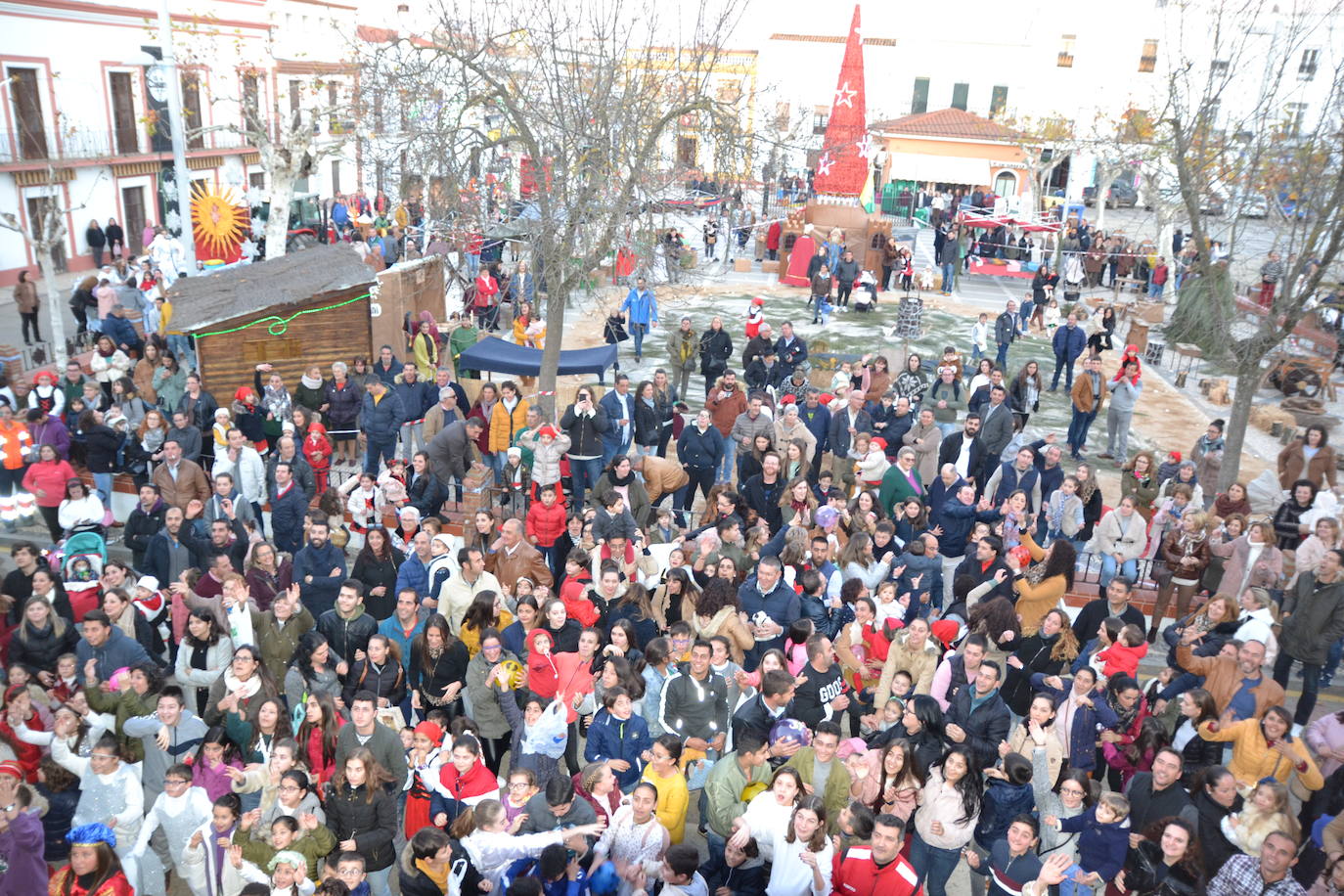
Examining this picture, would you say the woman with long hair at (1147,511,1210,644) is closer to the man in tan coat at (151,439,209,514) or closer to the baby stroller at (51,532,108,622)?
the man in tan coat at (151,439,209,514)

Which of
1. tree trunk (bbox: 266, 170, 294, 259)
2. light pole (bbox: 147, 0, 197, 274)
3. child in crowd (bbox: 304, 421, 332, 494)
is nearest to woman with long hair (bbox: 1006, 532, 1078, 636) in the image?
child in crowd (bbox: 304, 421, 332, 494)

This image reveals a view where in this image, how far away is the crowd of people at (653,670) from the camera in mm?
5730

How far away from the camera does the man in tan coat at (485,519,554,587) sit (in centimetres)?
866

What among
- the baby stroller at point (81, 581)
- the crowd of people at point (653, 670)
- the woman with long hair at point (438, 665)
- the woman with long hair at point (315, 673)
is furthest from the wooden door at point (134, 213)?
the woman with long hair at point (438, 665)

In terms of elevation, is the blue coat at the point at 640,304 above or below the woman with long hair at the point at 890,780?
above

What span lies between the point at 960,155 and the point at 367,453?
39.6 meters

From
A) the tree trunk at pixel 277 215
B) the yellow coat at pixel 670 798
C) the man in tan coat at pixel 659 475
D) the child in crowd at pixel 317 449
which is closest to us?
the yellow coat at pixel 670 798

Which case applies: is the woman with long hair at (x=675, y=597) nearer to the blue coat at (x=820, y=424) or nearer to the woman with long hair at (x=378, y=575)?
the woman with long hair at (x=378, y=575)

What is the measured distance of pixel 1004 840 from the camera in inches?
221

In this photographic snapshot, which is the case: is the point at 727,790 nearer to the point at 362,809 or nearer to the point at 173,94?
the point at 362,809

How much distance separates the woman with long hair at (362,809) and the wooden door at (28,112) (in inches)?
1042

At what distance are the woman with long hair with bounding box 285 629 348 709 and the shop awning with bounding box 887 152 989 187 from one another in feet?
143

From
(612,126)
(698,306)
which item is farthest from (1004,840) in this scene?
(698,306)

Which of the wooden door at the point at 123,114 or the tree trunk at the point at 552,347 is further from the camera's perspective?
the wooden door at the point at 123,114
